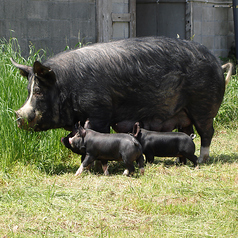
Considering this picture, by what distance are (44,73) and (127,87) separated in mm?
1025

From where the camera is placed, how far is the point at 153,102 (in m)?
5.61

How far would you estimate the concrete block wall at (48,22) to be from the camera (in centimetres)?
841

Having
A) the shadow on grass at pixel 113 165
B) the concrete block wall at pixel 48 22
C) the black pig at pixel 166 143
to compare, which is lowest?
the shadow on grass at pixel 113 165

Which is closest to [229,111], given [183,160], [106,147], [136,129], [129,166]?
[183,160]

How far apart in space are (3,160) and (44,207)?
1415mm

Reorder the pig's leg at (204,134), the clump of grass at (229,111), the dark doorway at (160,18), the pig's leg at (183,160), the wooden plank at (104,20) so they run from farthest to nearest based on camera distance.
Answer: the dark doorway at (160,18)
the wooden plank at (104,20)
the clump of grass at (229,111)
the pig's leg at (204,134)
the pig's leg at (183,160)

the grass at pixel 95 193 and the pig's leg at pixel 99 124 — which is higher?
the pig's leg at pixel 99 124

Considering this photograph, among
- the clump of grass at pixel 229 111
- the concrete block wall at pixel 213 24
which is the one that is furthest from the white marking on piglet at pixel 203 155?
the concrete block wall at pixel 213 24

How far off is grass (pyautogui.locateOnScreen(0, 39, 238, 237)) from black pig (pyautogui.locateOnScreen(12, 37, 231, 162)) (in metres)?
0.49

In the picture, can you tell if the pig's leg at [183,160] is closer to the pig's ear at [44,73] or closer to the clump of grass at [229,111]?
the pig's ear at [44,73]

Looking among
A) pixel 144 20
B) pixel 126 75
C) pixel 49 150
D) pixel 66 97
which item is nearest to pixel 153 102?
pixel 126 75

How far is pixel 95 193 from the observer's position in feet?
14.8

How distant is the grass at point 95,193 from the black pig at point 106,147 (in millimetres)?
201

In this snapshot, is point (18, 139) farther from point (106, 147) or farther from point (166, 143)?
point (166, 143)
